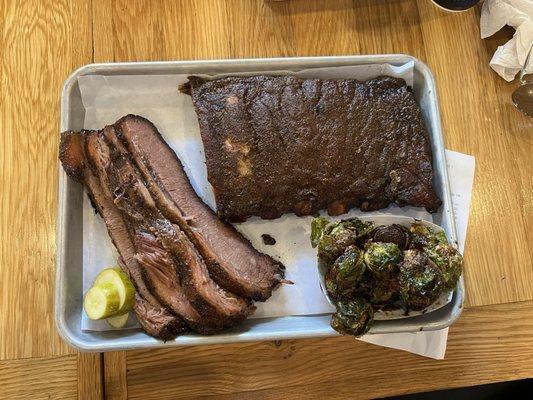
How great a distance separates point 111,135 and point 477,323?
164 cm

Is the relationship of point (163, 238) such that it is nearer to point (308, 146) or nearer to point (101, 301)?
point (101, 301)

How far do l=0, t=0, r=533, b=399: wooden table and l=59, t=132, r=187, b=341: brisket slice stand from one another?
0.20m

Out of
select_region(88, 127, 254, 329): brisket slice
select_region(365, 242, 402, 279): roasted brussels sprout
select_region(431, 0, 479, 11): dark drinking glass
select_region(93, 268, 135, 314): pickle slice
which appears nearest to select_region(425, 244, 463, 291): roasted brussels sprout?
select_region(365, 242, 402, 279): roasted brussels sprout

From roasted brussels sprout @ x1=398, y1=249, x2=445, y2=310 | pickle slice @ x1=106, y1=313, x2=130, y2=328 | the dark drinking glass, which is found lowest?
pickle slice @ x1=106, y1=313, x2=130, y2=328

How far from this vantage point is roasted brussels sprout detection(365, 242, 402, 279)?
1.73m

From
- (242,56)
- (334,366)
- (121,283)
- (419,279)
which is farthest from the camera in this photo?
(242,56)

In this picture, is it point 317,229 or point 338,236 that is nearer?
point 338,236

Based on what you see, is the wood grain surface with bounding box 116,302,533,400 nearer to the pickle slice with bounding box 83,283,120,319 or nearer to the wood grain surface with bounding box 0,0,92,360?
the pickle slice with bounding box 83,283,120,319

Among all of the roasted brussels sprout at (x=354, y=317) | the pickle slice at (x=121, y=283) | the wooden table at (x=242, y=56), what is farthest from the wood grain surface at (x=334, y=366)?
the roasted brussels sprout at (x=354, y=317)

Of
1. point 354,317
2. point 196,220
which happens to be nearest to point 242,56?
point 196,220

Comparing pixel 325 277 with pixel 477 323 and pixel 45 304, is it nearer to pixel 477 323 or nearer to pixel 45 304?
pixel 477 323

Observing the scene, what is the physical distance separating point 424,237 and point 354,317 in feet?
1.18

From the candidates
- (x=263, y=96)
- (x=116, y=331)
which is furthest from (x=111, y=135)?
(x=116, y=331)

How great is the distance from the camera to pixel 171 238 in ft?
6.56
